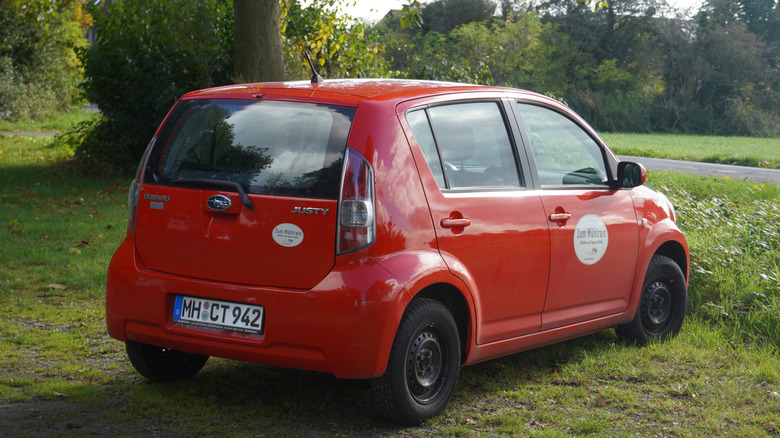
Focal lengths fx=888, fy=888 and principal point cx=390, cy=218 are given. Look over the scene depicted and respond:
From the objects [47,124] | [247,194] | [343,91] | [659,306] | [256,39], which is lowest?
[47,124]

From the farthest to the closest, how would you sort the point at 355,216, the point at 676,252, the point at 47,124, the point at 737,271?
the point at 47,124 < the point at 737,271 < the point at 676,252 < the point at 355,216

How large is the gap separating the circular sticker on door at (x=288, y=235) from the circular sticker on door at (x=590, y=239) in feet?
6.41

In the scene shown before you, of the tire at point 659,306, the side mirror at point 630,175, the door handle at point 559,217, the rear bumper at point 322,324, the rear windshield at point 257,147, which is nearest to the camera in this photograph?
the rear bumper at point 322,324

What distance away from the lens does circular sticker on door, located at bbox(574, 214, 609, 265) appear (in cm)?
542

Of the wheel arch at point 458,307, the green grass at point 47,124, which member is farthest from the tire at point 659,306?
the green grass at point 47,124

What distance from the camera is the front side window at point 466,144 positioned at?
464 centimetres

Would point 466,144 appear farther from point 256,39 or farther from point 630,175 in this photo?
point 256,39

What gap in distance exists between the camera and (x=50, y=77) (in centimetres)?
3105

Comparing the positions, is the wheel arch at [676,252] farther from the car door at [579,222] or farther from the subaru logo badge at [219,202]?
the subaru logo badge at [219,202]

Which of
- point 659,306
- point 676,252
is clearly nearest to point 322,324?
point 659,306

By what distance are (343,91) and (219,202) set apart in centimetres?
85

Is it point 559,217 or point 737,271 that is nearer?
point 559,217

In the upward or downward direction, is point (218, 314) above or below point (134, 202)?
below

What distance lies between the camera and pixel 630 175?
5.77 meters
